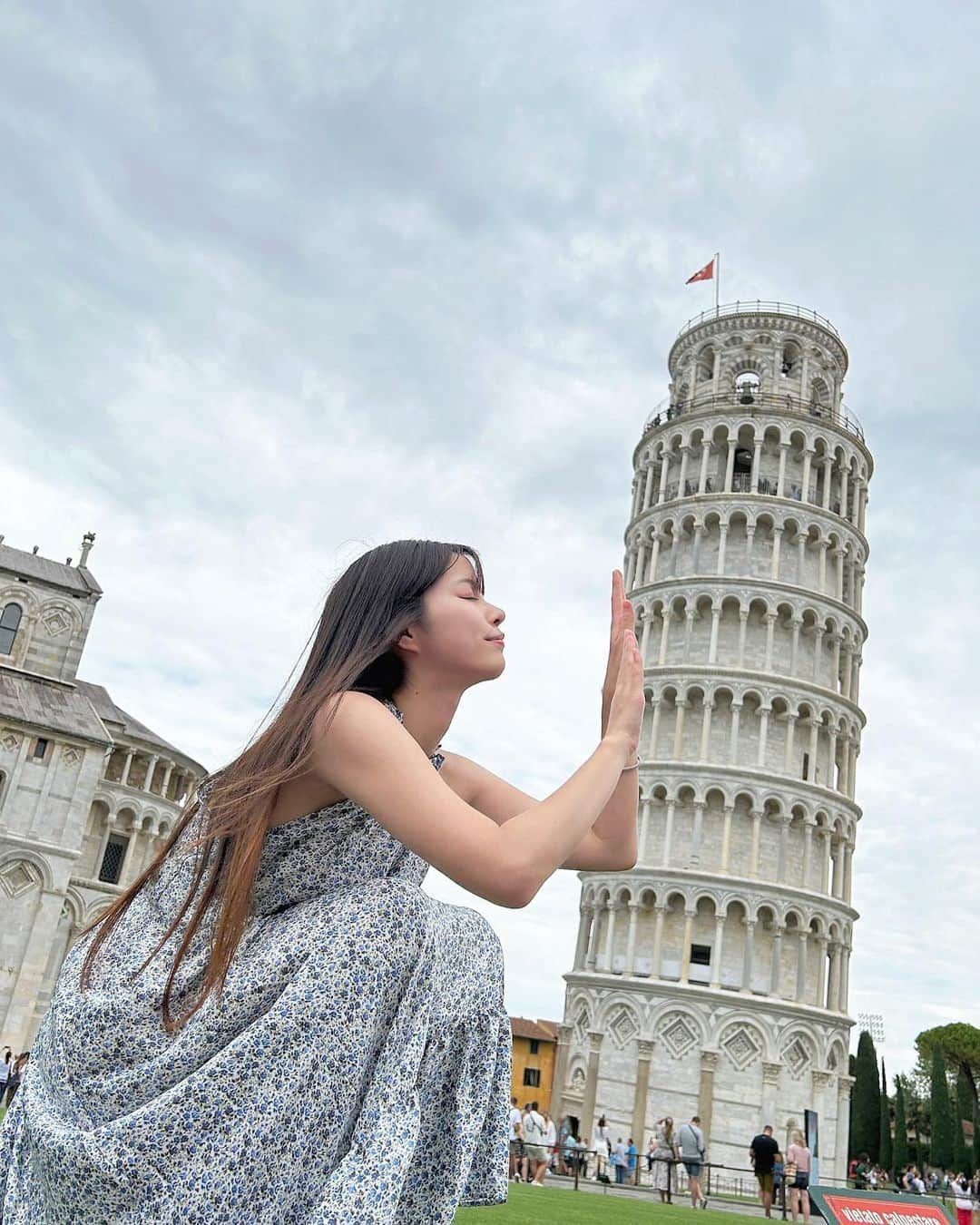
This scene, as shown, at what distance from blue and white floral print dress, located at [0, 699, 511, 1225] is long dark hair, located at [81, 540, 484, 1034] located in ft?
0.19

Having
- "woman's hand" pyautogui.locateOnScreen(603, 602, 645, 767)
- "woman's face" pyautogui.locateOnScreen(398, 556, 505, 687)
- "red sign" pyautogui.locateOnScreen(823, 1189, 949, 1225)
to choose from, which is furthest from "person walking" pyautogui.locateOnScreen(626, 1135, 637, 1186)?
"woman's face" pyautogui.locateOnScreen(398, 556, 505, 687)

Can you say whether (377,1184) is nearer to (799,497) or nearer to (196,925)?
(196,925)

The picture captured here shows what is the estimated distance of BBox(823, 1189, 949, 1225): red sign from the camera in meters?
7.23

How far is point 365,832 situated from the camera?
2.56 m

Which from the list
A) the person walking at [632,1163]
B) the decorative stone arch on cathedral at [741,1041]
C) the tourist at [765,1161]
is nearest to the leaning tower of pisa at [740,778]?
the decorative stone arch on cathedral at [741,1041]

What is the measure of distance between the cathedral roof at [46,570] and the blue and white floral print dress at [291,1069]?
48792 mm

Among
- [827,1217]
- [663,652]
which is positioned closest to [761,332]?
[663,652]

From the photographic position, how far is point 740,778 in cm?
4175

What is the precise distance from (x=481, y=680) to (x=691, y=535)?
4518 centimetres

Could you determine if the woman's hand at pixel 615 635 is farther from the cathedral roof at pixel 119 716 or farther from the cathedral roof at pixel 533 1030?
the cathedral roof at pixel 533 1030

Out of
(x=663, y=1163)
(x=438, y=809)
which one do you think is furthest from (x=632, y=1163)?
(x=438, y=809)

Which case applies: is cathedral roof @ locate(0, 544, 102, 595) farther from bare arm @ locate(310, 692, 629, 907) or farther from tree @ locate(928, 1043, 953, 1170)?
tree @ locate(928, 1043, 953, 1170)

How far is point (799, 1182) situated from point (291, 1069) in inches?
886

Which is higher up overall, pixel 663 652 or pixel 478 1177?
pixel 663 652
